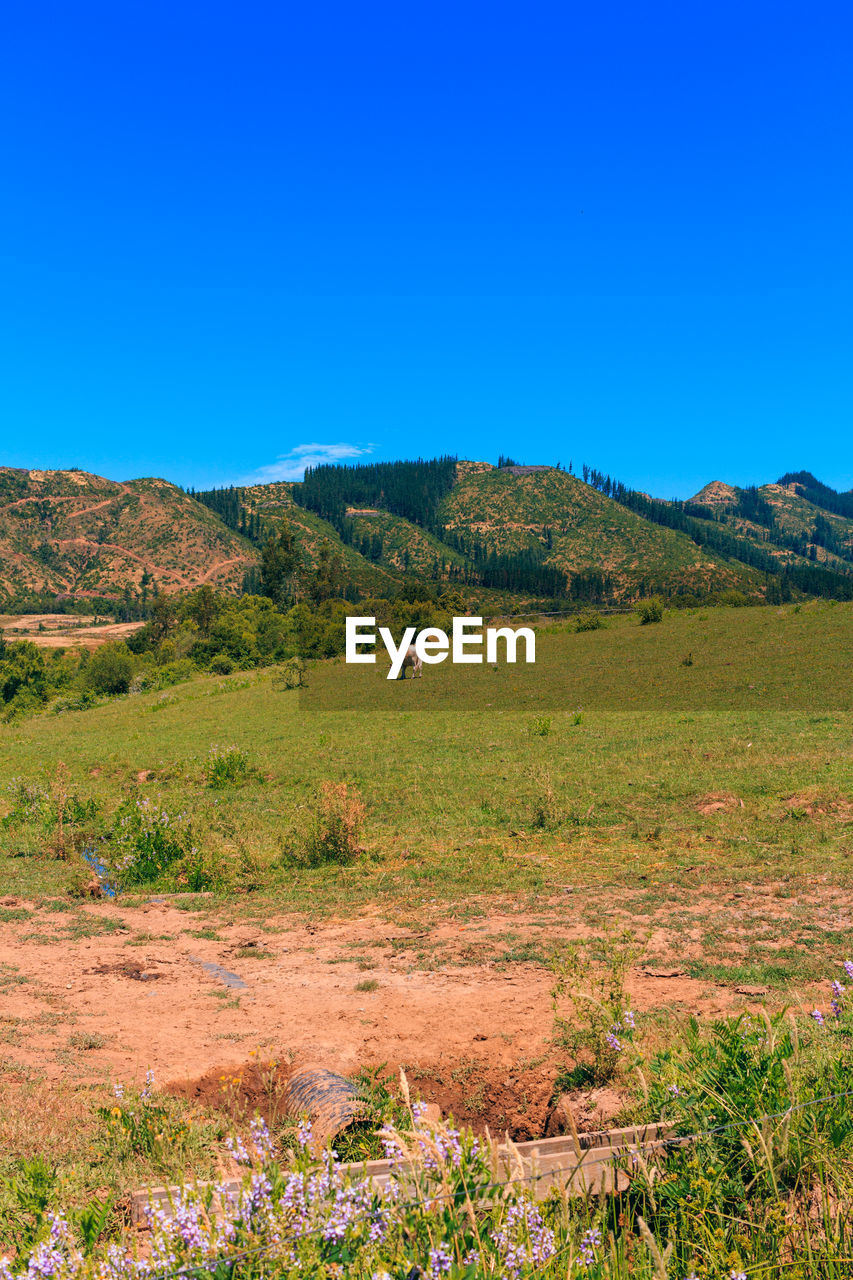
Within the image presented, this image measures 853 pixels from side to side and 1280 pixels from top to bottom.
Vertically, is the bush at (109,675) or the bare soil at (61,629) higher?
the bare soil at (61,629)

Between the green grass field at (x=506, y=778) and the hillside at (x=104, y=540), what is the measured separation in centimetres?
11648

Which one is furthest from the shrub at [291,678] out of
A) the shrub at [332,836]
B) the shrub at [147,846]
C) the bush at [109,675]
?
the shrub at [332,836]

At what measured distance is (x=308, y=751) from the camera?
21.0m

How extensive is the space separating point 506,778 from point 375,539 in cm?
15383

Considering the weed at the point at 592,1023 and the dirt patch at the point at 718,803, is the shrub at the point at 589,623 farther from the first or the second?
the weed at the point at 592,1023

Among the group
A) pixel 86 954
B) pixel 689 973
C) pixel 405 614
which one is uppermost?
pixel 405 614

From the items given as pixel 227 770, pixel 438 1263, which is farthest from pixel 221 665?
pixel 438 1263

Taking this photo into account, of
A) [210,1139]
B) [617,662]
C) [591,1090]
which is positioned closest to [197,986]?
[210,1139]

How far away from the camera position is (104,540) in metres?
156

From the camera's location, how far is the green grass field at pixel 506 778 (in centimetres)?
1053

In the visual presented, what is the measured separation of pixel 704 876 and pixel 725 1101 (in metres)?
6.45

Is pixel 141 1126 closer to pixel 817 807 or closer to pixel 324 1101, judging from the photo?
pixel 324 1101

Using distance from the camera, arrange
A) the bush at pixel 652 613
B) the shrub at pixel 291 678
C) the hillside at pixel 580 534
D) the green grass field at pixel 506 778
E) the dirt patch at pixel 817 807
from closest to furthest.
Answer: the green grass field at pixel 506 778, the dirt patch at pixel 817 807, the shrub at pixel 291 678, the bush at pixel 652 613, the hillside at pixel 580 534

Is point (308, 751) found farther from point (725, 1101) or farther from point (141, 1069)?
point (725, 1101)
